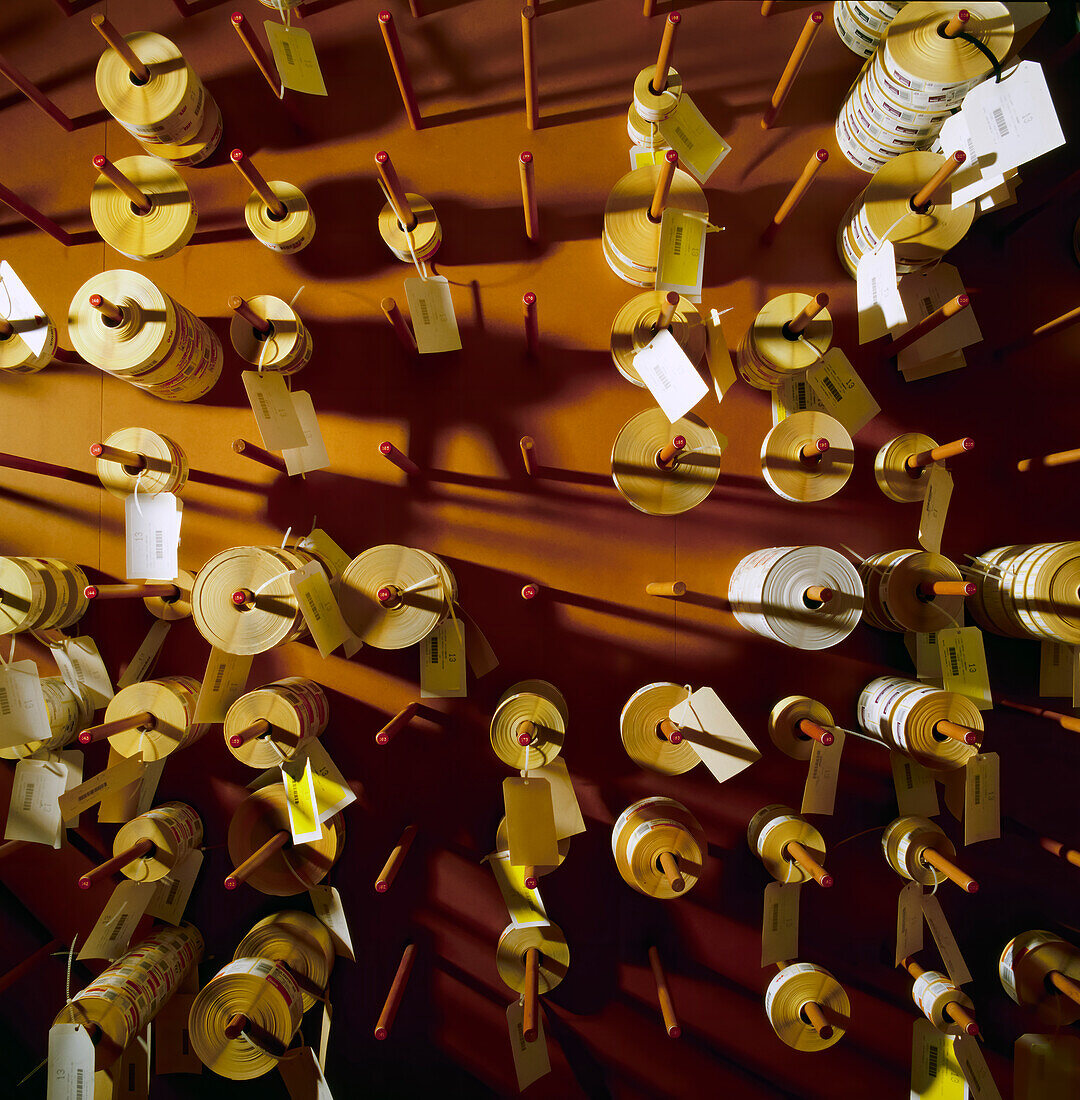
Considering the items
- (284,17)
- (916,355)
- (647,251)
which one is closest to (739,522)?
(916,355)

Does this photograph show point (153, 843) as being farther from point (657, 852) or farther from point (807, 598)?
point (807, 598)

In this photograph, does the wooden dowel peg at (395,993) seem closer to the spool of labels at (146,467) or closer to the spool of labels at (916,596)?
the spool of labels at (146,467)

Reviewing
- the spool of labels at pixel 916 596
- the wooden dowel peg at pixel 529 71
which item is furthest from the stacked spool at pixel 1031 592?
the wooden dowel peg at pixel 529 71

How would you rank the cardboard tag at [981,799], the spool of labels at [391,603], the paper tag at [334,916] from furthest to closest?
the paper tag at [334,916], the cardboard tag at [981,799], the spool of labels at [391,603]

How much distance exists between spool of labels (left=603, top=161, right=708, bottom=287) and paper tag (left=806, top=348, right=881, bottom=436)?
0.42 m

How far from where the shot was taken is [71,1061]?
1.29 metres

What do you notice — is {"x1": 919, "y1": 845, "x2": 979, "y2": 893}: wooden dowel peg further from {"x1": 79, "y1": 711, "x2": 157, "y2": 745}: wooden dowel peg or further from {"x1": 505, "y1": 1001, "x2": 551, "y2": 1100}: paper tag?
{"x1": 79, "y1": 711, "x2": 157, "y2": 745}: wooden dowel peg

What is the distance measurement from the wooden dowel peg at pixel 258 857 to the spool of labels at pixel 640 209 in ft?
4.85

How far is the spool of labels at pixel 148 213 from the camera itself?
1.47 meters

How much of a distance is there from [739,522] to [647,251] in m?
0.65

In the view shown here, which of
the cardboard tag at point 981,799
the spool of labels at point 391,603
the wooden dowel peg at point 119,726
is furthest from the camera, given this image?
the cardboard tag at point 981,799

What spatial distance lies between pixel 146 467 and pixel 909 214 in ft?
5.67

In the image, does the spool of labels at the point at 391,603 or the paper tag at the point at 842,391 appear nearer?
the spool of labels at the point at 391,603

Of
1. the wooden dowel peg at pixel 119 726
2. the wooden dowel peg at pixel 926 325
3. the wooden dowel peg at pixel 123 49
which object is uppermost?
the wooden dowel peg at pixel 123 49
